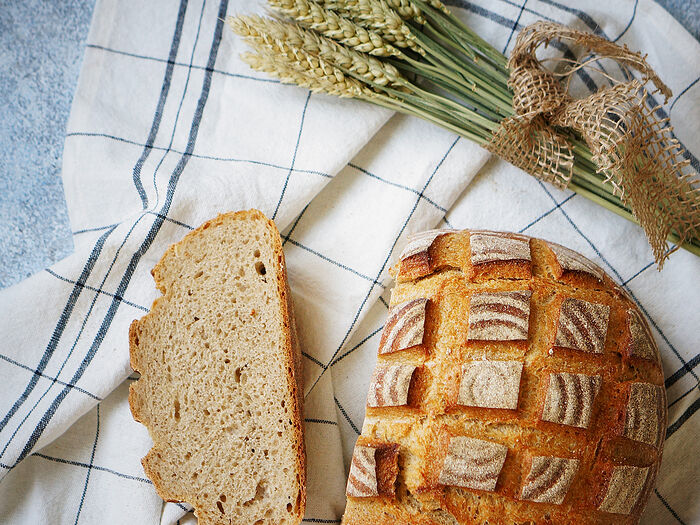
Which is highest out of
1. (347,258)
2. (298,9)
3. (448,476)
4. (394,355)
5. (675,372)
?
(298,9)

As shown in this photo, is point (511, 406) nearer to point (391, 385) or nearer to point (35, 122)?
point (391, 385)

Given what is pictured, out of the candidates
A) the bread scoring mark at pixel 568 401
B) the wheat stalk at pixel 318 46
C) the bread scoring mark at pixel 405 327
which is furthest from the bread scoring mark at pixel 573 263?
the wheat stalk at pixel 318 46

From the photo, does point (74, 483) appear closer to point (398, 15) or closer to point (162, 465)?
point (162, 465)

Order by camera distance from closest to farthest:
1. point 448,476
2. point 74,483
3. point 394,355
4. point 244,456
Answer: point 448,476, point 394,355, point 244,456, point 74,483

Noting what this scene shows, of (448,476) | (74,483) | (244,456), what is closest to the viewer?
(448,476)

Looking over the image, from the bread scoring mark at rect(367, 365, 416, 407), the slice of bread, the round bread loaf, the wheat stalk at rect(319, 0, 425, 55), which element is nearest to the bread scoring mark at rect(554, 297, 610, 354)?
the round bread loaf

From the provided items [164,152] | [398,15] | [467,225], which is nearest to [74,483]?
[164,152]

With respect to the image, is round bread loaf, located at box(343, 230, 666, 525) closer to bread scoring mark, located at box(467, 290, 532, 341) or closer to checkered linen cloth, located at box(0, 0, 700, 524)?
bread scoring mark, located at box(467, 290, 532, 341)

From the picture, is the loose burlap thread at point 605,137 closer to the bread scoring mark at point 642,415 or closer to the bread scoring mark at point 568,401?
the bread scoring mark at point 642,415
